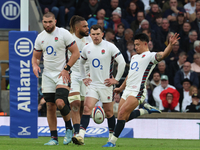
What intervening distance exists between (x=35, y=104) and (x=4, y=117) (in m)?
2.38

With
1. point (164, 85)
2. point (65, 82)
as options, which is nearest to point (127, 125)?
point (164, 85)

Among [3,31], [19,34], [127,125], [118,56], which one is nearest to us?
[118,56]

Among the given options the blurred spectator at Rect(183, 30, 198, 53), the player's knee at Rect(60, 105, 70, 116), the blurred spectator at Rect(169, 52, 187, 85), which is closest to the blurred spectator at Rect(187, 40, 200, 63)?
the blurred spectator at Rect(183, 30, 198, 53)

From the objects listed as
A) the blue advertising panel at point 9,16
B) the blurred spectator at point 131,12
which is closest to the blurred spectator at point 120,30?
the blurred spectator at point 131,12

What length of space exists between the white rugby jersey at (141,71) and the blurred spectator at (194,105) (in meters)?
4.78

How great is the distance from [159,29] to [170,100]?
3.64 metres

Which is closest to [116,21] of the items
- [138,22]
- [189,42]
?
[138,22]

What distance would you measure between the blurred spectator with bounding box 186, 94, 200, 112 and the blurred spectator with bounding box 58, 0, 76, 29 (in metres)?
5.92

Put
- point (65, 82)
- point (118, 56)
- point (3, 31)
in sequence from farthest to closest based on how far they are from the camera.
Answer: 1. point (3, 31)
2. point (118, 56)
3. point (65, 82)

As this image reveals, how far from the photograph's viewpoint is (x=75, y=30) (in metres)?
8.94

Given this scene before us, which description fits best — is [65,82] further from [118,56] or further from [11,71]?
[11,71]

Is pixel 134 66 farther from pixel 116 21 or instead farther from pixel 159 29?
pixel 116 21

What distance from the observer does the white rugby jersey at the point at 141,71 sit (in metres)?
7.49

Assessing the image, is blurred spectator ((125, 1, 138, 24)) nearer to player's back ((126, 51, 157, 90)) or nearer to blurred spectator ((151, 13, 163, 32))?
blurred spectator ((151, 13, 163, 32))
